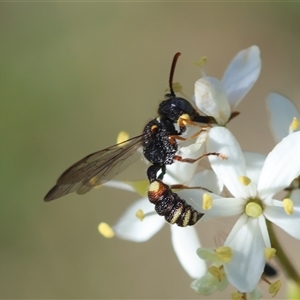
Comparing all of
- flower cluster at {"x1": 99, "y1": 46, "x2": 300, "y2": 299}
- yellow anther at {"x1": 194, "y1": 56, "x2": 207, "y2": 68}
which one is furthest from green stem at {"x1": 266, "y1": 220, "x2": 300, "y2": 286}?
yellow anther at {"x1": 194, "y1": 56, "x2": 207, "y2": 68}

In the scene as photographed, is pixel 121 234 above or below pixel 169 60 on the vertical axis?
below

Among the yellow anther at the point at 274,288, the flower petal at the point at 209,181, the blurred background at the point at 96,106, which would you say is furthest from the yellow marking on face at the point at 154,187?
the blurred background at the point at 96,106

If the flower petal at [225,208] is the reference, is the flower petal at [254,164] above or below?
above

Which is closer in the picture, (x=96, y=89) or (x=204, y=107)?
(x=204, y=107)

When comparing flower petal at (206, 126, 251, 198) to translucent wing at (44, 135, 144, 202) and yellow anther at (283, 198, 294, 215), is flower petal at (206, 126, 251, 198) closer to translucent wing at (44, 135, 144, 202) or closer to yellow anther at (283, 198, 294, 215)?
yellow anther at (283, 198, 294, 215)

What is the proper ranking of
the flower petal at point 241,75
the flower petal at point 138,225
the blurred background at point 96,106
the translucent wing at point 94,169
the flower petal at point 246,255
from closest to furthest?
1. the flower petal at point 246,255
2. the translucent wing at point 94,169
3. the flower petal at point 241,75
4. the flower petal at point 138,225
5. the blurred background at point 96,106

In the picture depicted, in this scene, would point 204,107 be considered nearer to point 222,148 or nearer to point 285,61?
point 222,148

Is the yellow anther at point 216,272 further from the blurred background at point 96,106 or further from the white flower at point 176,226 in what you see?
the blurred background at point 96,106

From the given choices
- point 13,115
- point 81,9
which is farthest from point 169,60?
point 13,115
